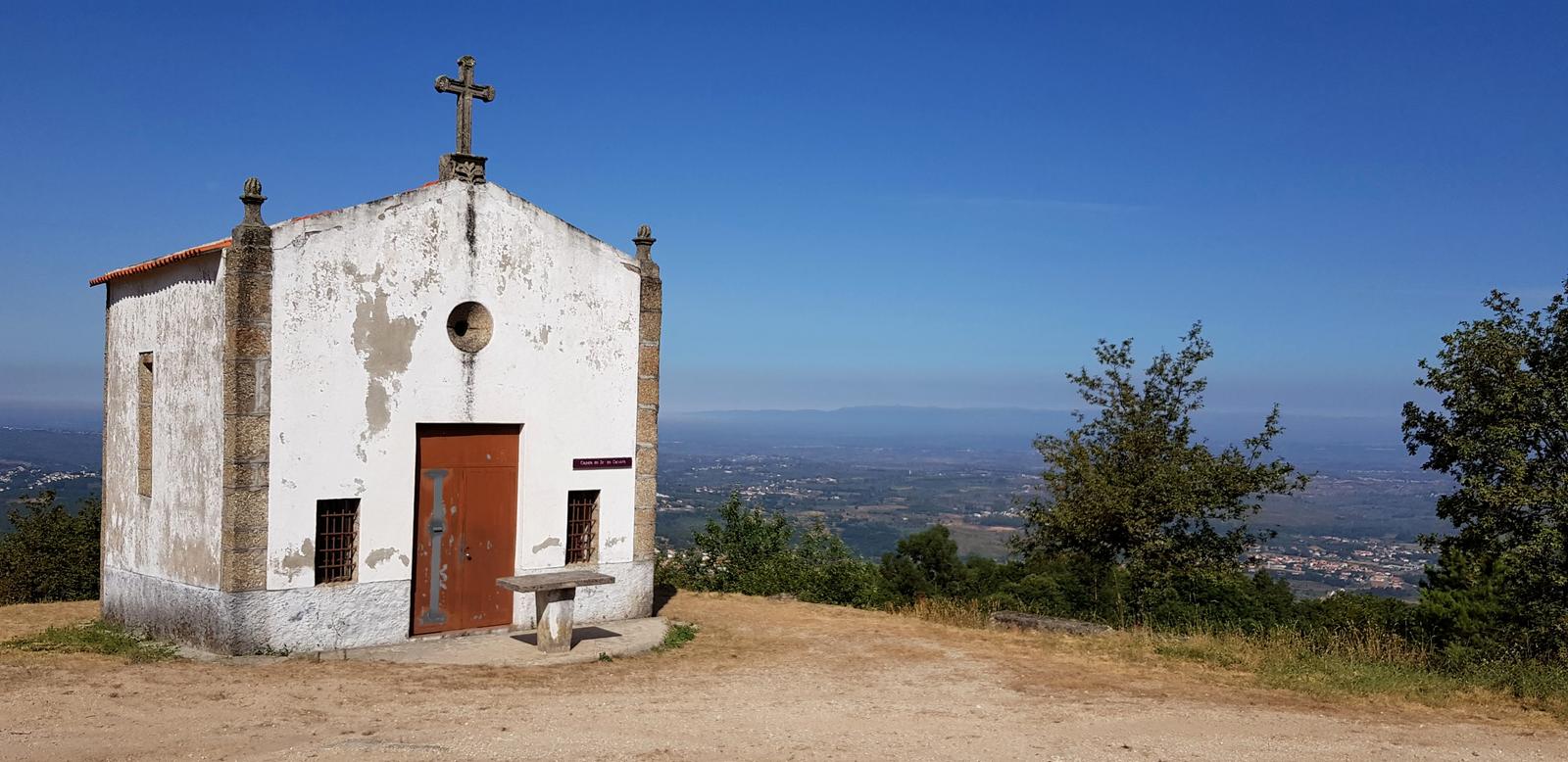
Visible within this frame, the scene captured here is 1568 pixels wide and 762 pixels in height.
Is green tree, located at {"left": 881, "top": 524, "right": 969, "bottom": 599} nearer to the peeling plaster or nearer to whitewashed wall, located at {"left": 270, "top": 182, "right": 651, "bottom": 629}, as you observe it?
whitewashed wall, located at {"left": 270, "top": 182, "right": 651, "bottom": 629}

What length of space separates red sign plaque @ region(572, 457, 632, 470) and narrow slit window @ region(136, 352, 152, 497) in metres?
5.27

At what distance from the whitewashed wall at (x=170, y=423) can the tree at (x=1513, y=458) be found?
14118 millimetres

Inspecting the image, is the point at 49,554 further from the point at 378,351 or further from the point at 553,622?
the point at 553,622

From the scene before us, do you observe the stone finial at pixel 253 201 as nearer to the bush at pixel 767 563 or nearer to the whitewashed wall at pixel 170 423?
the whitewashed wall at pixel 170 423

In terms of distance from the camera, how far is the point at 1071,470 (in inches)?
746

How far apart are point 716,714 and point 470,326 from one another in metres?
6.41

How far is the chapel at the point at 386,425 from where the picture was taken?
40.6 feet

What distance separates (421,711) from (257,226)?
576cm

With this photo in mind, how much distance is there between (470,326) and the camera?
1409 cm

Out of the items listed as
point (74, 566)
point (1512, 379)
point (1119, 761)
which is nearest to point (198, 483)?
point (1119, 761)

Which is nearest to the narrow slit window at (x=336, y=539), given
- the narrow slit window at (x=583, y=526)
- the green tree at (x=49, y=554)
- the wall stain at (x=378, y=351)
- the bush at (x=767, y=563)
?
the wall stain at (x=378, y=351)

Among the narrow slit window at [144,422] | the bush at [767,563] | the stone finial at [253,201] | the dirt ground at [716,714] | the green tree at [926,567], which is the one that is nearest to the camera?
the dirt ground at [716,714]

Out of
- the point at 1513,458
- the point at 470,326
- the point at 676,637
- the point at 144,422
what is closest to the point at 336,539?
the point at 470,326

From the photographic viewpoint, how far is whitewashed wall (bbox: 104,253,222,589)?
41.3 ft
